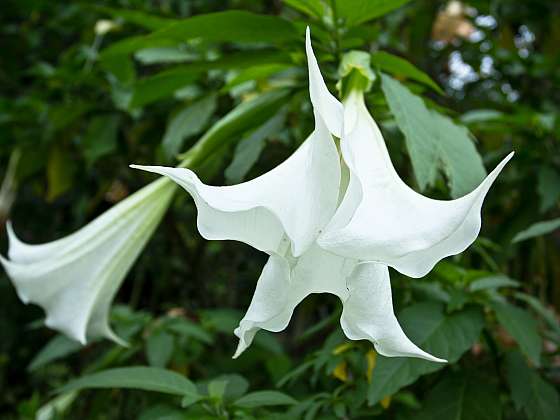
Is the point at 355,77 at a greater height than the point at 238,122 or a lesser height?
greater

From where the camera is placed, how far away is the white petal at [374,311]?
0.46m

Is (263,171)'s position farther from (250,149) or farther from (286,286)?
(286,286)

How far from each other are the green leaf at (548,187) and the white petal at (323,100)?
2.12 ft

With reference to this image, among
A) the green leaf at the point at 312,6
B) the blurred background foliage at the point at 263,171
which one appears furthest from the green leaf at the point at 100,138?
the green leaf at the point at 312,6

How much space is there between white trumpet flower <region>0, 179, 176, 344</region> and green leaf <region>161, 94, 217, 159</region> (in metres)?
0.20

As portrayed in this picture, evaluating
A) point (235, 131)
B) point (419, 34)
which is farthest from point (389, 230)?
point (419, 34)

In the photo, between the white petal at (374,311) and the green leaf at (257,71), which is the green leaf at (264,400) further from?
→ the green leaf at (257,71)

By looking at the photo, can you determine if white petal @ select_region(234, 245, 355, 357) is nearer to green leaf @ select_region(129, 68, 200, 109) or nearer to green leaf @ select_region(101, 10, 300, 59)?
green leaf @ select_region(101, 10, 300, 59)

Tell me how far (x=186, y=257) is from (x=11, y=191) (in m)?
0.50

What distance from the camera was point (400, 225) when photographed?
46 centimetres

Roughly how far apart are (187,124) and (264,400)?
0.56 metres

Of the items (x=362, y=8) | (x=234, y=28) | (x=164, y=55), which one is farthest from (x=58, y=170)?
(x=362, y=8)

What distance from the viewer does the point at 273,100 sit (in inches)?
33.3

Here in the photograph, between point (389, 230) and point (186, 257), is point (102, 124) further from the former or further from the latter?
point (389, 230)
